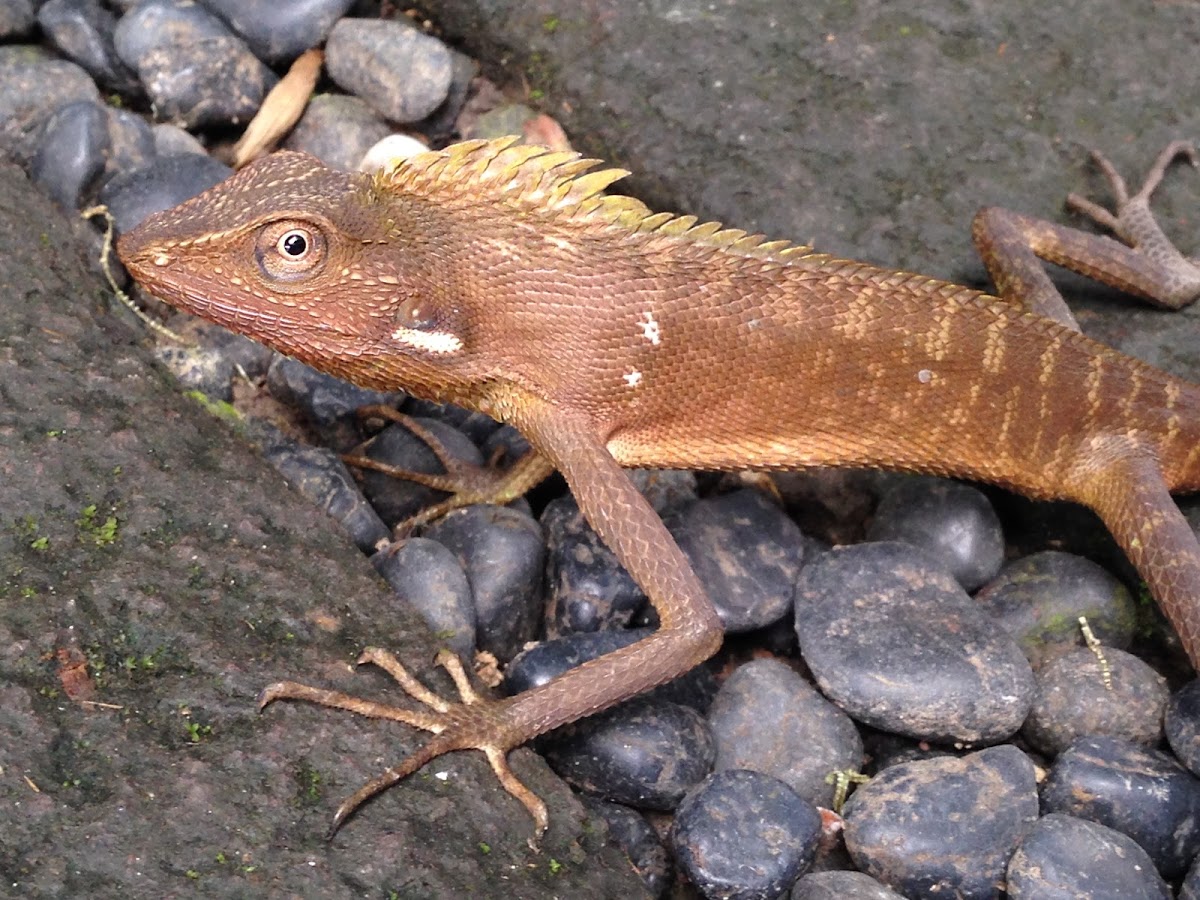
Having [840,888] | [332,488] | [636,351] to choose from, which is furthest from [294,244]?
[840,888]

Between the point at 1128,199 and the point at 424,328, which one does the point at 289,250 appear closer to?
the point at 424,328

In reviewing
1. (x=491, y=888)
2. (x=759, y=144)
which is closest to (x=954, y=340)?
(x=759, y=144)

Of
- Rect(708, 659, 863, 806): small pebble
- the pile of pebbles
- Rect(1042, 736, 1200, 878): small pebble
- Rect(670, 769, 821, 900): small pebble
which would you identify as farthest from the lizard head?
Rect(1042, 736, 1200, 878): small pebble

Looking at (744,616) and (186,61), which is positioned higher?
(186,61)

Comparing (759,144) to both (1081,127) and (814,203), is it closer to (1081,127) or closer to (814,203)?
(814,203)

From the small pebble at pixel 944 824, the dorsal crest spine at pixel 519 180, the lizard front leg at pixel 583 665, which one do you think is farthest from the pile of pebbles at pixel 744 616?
the dorsal crest spine at pixel 519 180
